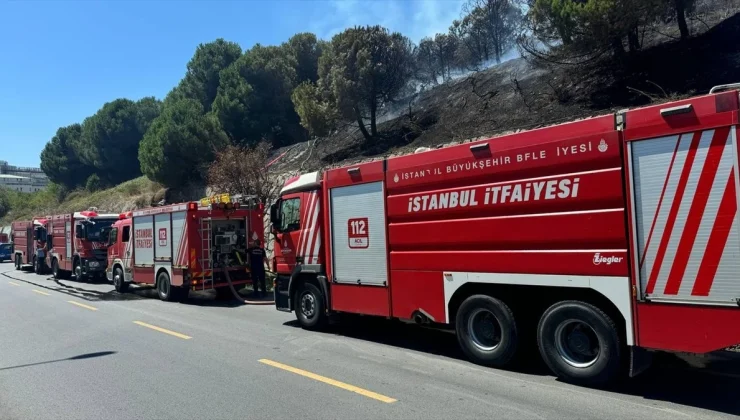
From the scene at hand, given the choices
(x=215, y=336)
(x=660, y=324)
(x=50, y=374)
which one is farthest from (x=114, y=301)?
(x=660, y=324)

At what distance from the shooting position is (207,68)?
4316 centimetres

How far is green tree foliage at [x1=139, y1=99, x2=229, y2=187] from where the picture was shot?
105 feet

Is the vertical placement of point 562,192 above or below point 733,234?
above

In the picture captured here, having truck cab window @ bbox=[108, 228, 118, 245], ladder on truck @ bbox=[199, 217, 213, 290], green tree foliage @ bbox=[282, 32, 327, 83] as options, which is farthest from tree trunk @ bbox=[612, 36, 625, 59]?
green tree foliage @ bbox=[282, 32, 327, 83]

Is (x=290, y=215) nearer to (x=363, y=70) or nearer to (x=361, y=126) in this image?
(x=363, y=70)

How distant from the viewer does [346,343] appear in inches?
350

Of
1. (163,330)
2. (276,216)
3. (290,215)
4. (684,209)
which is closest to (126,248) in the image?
(163,330)

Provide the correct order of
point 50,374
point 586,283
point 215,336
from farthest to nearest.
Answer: point 215,336
point 50,374
point 586,283

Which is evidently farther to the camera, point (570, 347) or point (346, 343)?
point (346, 343)

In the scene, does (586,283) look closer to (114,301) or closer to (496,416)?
(496,416)

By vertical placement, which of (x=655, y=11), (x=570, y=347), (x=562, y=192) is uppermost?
(x=655, y=11)

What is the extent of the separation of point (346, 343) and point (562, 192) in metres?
4.49

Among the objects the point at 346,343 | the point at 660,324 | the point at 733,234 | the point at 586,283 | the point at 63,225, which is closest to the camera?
the point at 733,234

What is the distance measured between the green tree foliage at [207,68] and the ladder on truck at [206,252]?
3010 cm
